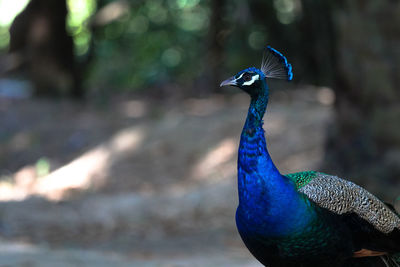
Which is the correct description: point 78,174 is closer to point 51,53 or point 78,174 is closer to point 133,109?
point 133,109

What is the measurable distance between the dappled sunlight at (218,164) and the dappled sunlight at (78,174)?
1.55 m

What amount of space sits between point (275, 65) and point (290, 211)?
2.46ft

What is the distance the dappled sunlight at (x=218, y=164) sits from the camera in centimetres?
875

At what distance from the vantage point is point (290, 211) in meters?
2.89

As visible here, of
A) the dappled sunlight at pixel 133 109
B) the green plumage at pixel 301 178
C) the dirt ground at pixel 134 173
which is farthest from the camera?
the dappled sunlight at pixel 133 109

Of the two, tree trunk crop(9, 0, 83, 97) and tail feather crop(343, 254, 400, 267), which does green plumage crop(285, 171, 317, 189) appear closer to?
tail feather crop(343, 254, 400, 267)

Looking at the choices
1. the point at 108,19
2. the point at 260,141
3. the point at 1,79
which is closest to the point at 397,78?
the point at 260,141

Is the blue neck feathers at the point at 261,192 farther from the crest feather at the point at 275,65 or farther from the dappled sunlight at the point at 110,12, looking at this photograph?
the dappled sunlight at the point at 110,12

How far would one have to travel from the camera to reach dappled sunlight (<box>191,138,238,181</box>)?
8.75m

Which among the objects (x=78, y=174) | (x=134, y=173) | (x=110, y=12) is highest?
(x=110, y=12)

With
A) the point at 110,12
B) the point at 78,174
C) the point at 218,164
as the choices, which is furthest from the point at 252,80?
the point at 110,12

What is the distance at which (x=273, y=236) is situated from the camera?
2.88 metres

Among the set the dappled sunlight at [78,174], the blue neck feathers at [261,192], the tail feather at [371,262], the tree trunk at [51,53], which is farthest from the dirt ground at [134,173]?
the blue neck feathers at [261,192]

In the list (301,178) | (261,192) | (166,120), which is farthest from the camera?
(166,120)
